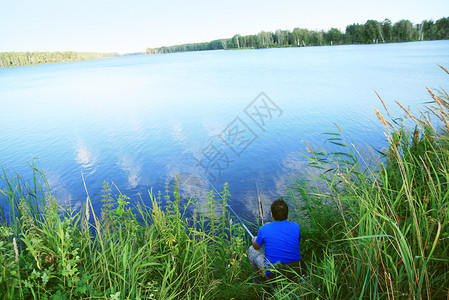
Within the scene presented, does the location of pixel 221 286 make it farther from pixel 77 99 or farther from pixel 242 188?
pixel 77 99

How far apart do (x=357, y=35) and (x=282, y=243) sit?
376ft

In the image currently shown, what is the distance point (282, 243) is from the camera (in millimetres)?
3352

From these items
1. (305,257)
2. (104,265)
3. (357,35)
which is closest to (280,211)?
(305,257)

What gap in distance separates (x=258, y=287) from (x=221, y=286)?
0.51 meters

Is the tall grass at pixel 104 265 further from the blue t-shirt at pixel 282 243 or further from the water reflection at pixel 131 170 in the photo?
the water reflection at pixel 131 170

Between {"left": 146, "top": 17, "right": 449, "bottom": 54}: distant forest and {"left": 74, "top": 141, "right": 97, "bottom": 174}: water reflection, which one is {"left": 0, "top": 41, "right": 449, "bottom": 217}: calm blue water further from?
{"left": 146, "top": 17, "right": 449, "bottom": 54}: distant forest

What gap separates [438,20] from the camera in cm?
7631

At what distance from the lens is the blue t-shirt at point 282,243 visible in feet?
11.0

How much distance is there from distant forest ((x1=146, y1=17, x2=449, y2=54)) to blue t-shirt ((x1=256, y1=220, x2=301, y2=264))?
10153 centimetres

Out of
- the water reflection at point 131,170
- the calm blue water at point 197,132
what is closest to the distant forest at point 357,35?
the calm blue water at point 197,132

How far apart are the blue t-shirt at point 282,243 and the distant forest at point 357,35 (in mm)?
101534

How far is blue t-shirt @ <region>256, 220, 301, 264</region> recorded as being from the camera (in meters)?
3.35

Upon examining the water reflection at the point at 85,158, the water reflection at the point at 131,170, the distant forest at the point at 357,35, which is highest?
the distant forest at the point at 357,35

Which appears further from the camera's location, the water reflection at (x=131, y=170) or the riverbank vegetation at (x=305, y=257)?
the water reflection at (x=131, y=170)
